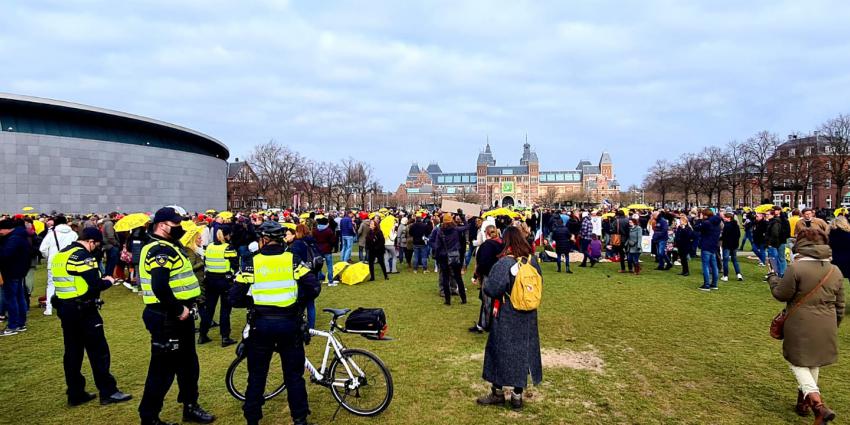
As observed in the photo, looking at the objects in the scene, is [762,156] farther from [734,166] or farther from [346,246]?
[346,246]

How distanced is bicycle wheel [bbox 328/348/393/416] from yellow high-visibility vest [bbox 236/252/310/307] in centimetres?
107

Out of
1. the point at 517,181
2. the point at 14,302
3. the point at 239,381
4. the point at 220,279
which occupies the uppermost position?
the point at 517,181

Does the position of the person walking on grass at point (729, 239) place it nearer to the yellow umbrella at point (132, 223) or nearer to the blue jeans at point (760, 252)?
the blue jeans at point (760, 252)

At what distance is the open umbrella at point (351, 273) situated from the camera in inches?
504

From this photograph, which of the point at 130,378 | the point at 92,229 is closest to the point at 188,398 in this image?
the point at 130,378

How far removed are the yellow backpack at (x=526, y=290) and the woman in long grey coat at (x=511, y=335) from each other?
0.07 m

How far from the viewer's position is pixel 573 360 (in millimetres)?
6359

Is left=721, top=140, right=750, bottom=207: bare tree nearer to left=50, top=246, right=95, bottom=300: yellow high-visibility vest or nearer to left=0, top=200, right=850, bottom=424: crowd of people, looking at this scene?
left=0, top=200, right=850, bottom=424: crowd of people

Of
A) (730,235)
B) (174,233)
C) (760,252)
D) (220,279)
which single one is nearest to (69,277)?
(174,233)

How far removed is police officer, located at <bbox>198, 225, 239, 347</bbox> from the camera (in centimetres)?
689

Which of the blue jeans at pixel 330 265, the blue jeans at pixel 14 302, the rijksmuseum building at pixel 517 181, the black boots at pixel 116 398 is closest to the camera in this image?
the black boots at pixel 116 398

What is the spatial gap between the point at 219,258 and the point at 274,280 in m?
3.52

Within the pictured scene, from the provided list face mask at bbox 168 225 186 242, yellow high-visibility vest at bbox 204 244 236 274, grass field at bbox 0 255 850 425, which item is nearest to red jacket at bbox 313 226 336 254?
grass field at bbox 0 255 850 425

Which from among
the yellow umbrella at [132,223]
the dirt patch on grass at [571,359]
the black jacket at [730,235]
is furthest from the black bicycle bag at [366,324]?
the black jacket at [730,235]
